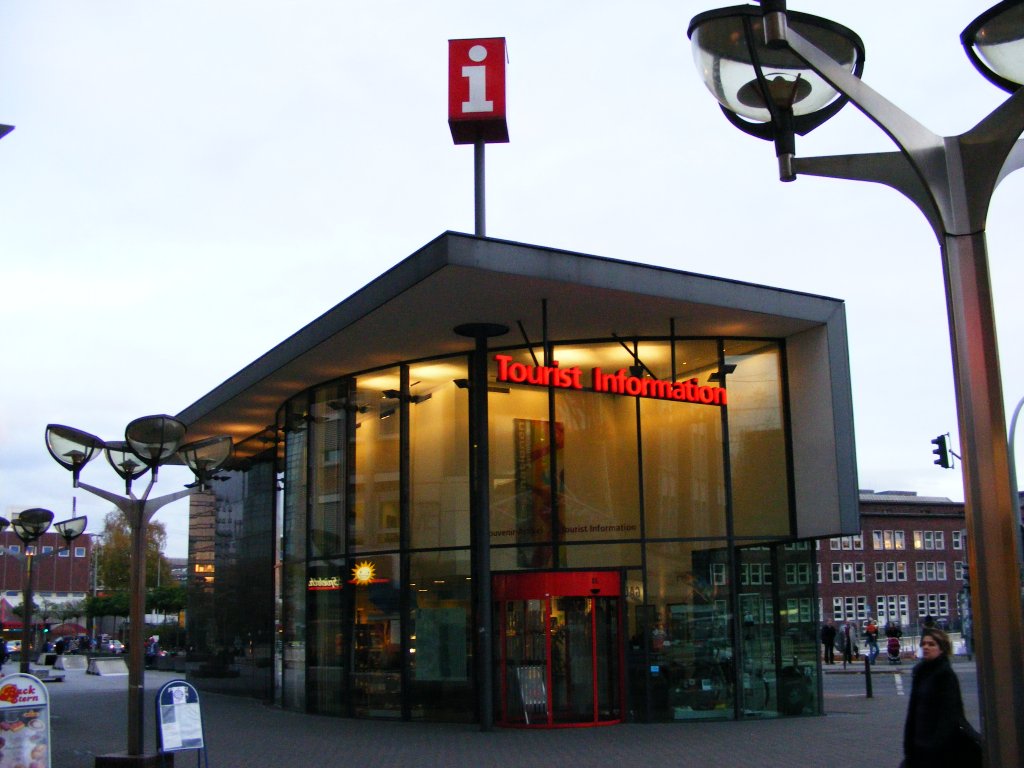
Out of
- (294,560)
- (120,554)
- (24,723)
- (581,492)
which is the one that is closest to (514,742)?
(581,492)

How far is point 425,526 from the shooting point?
68.8ft

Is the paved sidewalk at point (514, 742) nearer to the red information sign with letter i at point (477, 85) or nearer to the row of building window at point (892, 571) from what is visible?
the red information sign with letter i at point (477, 85)

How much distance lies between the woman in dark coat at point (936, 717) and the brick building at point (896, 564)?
84153 millimetres

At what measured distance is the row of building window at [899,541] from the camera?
91312 mm

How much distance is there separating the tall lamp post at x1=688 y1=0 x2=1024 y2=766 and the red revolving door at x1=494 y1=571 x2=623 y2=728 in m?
13.6

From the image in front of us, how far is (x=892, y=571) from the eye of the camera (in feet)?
303

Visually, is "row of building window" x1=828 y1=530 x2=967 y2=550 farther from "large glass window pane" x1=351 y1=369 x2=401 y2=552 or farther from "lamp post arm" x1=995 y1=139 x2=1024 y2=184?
"lamp post arm" x1=995 y1=139 x2=1024 y2=184

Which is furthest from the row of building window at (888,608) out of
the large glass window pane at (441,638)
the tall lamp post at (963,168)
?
the tall lamp post at (963,168)

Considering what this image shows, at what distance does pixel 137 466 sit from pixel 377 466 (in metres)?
7.30

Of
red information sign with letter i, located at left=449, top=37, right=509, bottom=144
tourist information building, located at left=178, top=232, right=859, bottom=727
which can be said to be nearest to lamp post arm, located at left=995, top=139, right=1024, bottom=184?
tourist information building, located at left=178, top=232, right=859, bottom=727

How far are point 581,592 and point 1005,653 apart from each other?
46.3 feet

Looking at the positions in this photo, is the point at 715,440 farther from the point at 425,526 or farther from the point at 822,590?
the point at 822,590

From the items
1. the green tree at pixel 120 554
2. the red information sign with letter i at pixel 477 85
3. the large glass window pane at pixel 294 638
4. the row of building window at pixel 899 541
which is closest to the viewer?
the red information sign with letter i at pixel 477 85

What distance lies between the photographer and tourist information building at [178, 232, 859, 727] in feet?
61.8
